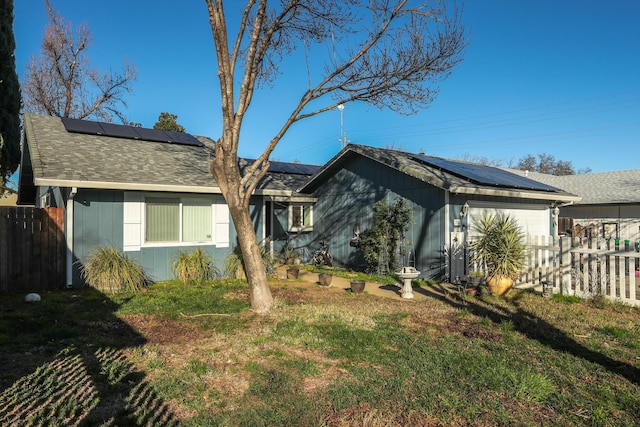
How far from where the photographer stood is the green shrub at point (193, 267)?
9992 mm

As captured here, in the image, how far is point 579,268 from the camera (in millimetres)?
7949

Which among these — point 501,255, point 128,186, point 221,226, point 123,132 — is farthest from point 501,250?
point 123,132

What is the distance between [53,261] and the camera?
9.12 meters

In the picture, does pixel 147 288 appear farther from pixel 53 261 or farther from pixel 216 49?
pixel 216 49

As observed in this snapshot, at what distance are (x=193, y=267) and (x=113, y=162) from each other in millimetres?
3581

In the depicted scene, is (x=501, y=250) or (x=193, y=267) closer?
(x=501, y=250)

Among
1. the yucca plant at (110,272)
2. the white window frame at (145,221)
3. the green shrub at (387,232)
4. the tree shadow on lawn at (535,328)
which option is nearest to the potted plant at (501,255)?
the tree shadow on lawn at (535,328)

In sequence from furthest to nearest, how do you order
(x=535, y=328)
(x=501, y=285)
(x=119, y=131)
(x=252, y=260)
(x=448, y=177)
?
(x=119, y=131) < (x=448, y=177) < (x=501, y=285) < (x=252, y=260) < (x=535, y=328)

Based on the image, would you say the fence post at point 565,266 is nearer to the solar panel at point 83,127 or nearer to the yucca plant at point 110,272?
the yucca plant at point 110,272

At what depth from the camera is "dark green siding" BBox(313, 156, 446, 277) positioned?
410 inches

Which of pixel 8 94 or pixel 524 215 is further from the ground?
pixel 8 94

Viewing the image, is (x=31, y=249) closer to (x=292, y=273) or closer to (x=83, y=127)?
(x=83, y=127)

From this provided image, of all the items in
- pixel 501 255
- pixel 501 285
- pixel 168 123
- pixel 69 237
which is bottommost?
pixel 501 285

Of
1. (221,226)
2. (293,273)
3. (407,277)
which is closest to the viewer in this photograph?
(407,277)
